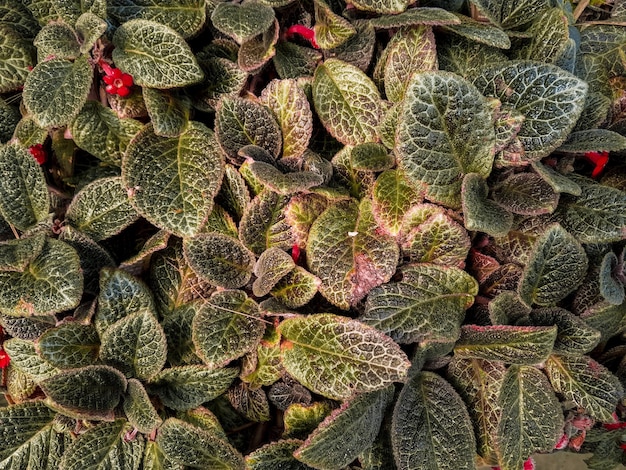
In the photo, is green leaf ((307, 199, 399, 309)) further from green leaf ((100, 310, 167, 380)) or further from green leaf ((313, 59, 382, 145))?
green leaf ((100, 310, 167, 380))

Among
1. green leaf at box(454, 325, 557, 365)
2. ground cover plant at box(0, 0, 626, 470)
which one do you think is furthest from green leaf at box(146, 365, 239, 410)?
green leaf at box(454, 325, 557, 365)

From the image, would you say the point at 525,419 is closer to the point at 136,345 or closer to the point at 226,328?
the point at 226,328

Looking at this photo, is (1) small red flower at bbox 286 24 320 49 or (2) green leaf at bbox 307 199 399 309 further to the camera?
(1) small red flower at bbox 286 24 320 49

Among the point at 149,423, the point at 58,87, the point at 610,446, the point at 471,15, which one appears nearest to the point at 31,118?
the point at 58,87

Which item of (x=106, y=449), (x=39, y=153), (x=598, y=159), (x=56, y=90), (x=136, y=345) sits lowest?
(x=106, y=449)

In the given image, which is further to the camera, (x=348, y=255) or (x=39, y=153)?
(x=39, y=153)

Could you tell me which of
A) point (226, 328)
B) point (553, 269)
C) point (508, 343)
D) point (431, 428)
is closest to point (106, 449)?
point (226, 328)
